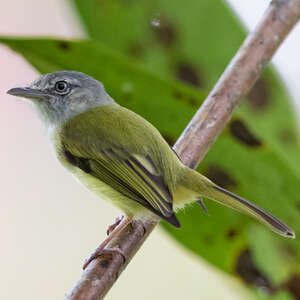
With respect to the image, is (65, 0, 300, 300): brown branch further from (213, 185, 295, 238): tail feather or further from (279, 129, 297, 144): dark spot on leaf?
(279, 129, 297, 144): dark spot on leaf

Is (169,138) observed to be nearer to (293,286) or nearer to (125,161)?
(125,161)

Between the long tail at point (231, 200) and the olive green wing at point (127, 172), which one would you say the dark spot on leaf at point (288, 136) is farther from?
the olive green wing at point (127, 172)

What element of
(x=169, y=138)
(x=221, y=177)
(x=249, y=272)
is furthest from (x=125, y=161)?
(x=249, y=272)

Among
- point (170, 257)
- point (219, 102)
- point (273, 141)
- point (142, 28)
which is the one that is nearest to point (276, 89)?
point (273, 141)

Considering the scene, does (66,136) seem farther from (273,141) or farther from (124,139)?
(273,141)

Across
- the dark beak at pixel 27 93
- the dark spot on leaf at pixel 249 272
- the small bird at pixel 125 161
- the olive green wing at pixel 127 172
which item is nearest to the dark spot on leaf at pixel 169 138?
the small bird at pixel 125 161
